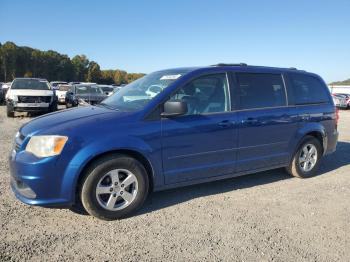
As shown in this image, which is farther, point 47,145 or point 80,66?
point 80,66

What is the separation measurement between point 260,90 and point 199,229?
2.45 meters

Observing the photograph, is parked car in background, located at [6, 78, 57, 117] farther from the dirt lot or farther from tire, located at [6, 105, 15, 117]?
the dirt lot

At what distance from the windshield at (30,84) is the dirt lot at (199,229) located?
11.3 m

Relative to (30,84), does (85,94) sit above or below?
below

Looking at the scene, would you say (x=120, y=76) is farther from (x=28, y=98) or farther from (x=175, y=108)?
(x=175, y=108)

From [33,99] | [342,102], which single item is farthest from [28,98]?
[342,102]

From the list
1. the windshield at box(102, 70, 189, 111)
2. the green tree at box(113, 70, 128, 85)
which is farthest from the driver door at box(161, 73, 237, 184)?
the green tree at box(113, 70, 128, 85)

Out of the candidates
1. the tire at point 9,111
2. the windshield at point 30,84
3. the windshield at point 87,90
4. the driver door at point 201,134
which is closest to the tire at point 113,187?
the driver door at point 201,134

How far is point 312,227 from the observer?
3.90 metres

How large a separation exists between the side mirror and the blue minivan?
0.01 meters

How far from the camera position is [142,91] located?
15.5ft

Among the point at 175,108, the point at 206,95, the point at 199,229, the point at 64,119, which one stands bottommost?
the point at 199,229

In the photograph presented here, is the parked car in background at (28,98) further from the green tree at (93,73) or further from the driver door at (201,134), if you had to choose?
the green tree at (93,73)

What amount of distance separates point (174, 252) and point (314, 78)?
4319mm
